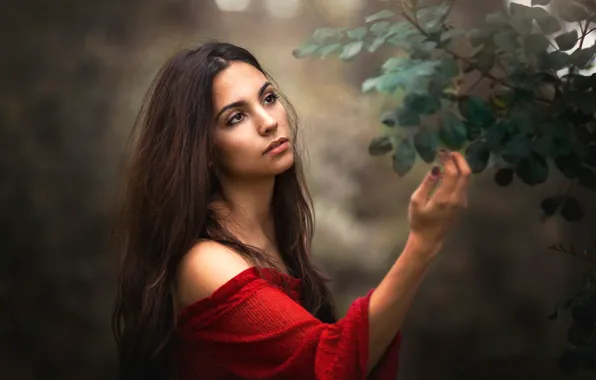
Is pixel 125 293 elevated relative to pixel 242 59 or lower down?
lower down

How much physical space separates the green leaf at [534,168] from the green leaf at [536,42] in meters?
0.22

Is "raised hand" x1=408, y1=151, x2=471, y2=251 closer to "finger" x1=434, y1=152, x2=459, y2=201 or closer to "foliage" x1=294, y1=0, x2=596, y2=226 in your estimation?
"finger" x1=434, y1=152, x2=459, y2=201

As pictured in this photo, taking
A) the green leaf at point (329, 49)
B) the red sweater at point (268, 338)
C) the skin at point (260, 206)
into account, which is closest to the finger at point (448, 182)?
the skin at point (260, 206)

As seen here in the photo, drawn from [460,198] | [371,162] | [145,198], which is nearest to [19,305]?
[145,198]

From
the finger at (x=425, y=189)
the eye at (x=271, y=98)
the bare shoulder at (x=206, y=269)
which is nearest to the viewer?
the finger at (x=425, y=189)

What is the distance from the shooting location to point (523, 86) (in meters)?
1.70

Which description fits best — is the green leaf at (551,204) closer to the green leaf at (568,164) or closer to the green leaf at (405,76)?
the green leaf at (568,164)

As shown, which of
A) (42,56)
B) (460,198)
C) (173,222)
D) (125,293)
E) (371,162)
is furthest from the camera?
(42,56)

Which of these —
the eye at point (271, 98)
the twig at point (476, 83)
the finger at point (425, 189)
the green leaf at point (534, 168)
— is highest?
the eye at point (271, 98)

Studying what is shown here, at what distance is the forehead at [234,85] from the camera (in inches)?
63.1

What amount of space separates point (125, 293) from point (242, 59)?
532 mm

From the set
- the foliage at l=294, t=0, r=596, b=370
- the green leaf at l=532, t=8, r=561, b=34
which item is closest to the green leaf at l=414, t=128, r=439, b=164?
the foliage at l=294, t=0, r=596, b=370

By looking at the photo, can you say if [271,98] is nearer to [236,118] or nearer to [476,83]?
[236,118]

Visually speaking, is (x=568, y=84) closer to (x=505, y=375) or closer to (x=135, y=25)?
(x=505, y=375)
